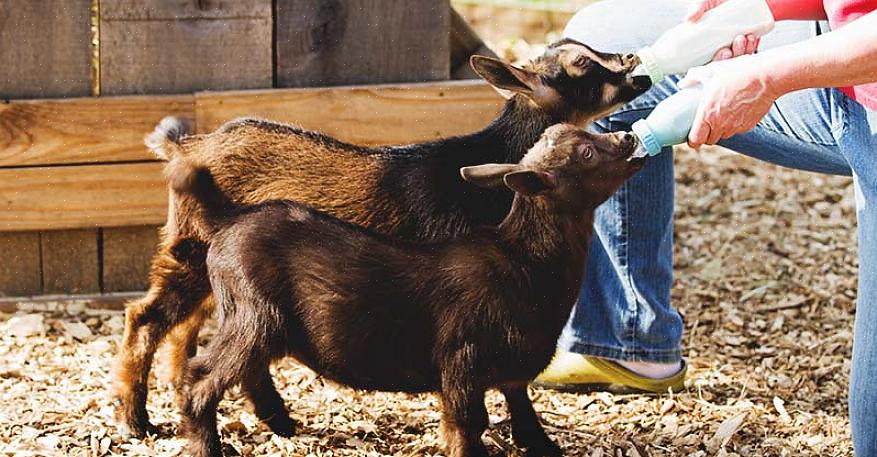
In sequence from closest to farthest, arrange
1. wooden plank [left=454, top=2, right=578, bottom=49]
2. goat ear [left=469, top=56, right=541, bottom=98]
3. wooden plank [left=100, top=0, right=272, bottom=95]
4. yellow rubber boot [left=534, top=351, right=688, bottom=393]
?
goat ear [left=469, top=56, right=541, bottom=98]
yellow rubber boot [left=534, top=351, right=688, bottom=393]
wooden plank [left=100, top=0, right=272, bottom=95]
wooden plank [left=454, top=2, right=578, bottom=49]

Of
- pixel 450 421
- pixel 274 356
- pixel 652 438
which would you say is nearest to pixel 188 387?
pixel 274 356

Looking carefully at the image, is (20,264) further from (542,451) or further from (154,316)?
(542,451)

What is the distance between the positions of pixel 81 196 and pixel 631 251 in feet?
8.26

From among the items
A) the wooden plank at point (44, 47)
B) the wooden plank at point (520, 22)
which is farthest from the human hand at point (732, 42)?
the wooden plank at point (520, 22)

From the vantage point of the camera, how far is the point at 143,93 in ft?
19.3

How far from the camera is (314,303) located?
4.15 m

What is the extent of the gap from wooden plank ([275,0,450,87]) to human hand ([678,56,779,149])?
226 cm

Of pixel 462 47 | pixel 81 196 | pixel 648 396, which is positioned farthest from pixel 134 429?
pixel 462 47

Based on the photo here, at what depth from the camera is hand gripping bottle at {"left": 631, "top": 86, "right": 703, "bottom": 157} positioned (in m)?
4.14

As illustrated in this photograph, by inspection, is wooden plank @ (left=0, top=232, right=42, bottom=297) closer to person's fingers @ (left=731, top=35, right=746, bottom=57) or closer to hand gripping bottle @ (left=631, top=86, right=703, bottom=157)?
hand gripping bottle @ (left=631, top=86, right=703, bottom=157)

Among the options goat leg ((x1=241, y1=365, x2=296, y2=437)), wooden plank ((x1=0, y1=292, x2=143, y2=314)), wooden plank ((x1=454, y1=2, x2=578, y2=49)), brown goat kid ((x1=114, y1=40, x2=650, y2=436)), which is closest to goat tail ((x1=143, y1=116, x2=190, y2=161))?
brown goat kid ((x1=114, y1=40, x2=650, y2=436))

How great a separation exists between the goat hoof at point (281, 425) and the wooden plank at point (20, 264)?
1883 mm

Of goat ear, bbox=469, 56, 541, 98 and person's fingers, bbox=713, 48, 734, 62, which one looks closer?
person's fingers, bbox=713, 48, 734, 62

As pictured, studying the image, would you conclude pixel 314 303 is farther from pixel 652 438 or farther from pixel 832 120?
pixel 832 120
